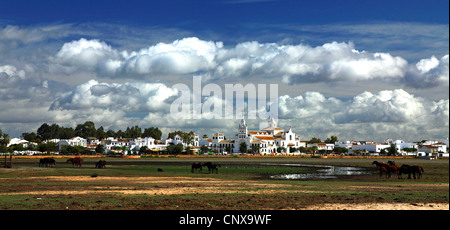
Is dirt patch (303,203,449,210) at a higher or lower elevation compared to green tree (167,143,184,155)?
lower

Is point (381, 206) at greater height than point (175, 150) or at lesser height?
lesser

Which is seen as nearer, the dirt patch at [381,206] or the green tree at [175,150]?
the dirt patch at [381,206]

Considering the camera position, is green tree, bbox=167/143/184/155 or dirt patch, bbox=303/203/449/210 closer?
dirt patch, bbox=303/203/449/210

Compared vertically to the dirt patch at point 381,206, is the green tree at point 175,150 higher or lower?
higher

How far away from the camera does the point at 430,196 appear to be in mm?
27484

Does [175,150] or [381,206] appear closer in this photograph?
[381,206]
